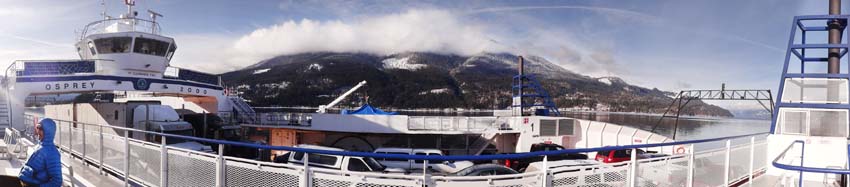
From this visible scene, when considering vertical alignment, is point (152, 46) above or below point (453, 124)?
above

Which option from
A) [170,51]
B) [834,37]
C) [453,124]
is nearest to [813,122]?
[834,37]

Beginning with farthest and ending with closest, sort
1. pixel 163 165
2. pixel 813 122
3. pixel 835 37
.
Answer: pixel 835 37 → pixel 813 122 → pixel 163 165

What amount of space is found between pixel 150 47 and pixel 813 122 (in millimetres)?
25232

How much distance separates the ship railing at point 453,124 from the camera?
19.5 m

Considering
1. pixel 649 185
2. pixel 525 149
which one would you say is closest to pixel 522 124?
pixel 525 149

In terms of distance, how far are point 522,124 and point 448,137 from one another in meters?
3.74

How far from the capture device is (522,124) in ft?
63.9

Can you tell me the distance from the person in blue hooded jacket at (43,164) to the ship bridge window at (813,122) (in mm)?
11053

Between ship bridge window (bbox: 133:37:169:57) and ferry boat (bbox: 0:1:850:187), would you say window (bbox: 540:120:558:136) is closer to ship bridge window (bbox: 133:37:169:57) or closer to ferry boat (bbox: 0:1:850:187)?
ferry boat (bbox: 0:1:850:187)

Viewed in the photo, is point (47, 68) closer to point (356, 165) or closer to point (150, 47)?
point (150, 47)

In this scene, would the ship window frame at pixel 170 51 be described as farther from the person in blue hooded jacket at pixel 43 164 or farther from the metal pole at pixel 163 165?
the person in blue hooded jacket at pixel 43 164

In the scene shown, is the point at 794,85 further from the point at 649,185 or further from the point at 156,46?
the point at 156,46

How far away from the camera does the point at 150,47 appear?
20.7 metres

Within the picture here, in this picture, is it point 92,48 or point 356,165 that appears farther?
point 92,48
